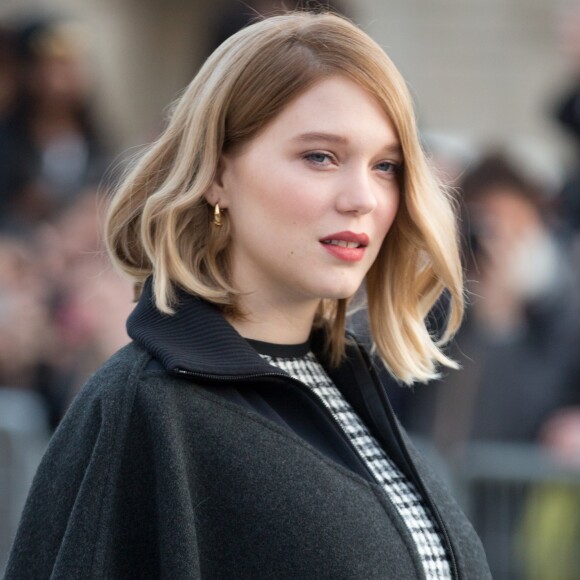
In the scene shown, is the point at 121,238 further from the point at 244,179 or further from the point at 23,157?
the point at 23,157

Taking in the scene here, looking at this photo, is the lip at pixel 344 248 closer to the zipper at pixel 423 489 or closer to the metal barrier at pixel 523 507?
the zipper at pixel 423 489

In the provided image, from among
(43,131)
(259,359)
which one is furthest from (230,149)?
(43,131)

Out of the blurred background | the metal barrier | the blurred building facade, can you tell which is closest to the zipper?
the blurred background

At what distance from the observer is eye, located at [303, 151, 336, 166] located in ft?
8.84

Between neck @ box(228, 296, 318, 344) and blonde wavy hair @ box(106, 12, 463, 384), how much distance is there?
0.11ft

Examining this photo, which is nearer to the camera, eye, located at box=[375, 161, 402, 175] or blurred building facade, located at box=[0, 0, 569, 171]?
eye, located at box=[375, 161, 402, 175]

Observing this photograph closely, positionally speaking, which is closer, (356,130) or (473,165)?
(356,130)

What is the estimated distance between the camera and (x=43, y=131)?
25.4 feet

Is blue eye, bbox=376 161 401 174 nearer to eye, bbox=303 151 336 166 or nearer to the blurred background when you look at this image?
eye, bbox=303 151 336 166

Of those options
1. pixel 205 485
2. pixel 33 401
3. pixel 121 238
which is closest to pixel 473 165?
pixel 33 401

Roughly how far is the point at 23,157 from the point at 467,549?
206 inches

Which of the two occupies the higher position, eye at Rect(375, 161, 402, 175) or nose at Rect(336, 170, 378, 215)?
eye at Rect(375, 161, 402, 175)

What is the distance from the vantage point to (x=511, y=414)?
5.74m

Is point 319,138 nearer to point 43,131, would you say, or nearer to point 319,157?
point 319,157
